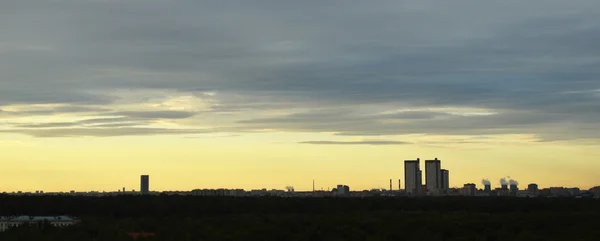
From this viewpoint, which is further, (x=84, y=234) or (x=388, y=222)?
(x=388, y=222)

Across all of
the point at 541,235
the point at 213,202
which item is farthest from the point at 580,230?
the point at 213,202

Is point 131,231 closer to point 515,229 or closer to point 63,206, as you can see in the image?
point 515,229

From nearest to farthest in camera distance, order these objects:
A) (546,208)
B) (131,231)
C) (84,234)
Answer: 1. (84,234)
2. (131,231)
3. (546,208)

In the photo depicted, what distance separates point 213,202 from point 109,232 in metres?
74.0

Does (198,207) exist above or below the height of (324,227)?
above

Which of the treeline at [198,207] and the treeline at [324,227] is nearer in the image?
the treeline at [324,227]

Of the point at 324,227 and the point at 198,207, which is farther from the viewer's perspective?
the point at 198,207

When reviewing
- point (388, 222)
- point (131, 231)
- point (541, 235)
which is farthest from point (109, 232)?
point (541, 235)

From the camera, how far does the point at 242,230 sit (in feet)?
274

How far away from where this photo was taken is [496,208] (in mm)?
144500

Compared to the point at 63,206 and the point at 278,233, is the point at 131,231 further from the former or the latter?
the point at 63,206

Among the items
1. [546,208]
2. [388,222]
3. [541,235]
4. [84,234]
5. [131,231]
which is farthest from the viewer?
[546,208]

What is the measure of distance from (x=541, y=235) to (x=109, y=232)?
1638 inches

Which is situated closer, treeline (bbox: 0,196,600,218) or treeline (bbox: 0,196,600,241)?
treeline (bbox: 0,196,600,241)
